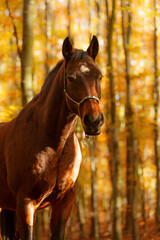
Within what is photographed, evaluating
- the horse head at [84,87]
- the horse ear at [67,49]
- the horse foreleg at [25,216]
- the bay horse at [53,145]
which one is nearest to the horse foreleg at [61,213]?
the bay horse at [53,145]

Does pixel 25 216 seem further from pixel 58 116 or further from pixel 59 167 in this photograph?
pixel 58 116

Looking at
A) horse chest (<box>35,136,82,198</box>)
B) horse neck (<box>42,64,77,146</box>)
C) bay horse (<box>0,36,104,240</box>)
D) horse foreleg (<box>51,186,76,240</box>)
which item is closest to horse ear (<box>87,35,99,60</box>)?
bay horse (<box>0,36,104,240</box>)

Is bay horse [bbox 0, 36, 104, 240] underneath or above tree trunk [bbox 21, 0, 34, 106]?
underneath

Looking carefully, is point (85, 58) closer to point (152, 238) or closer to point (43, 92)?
point (43, 92)

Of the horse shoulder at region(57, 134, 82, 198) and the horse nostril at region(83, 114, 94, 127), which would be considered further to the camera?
the horse shoulder at region(57, 134, 82, 198)

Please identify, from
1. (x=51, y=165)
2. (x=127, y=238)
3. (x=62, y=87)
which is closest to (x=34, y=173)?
(x=51, y=165)

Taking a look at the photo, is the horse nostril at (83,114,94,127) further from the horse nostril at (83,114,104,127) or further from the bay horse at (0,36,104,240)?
the bay horse at (0,36,104,240)

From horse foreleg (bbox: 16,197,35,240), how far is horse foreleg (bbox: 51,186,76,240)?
0.36 meters

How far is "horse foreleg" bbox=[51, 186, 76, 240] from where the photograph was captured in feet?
14.4

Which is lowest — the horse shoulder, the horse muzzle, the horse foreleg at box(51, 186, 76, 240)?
the horse foreleg at box(51, 186, 76, 240)

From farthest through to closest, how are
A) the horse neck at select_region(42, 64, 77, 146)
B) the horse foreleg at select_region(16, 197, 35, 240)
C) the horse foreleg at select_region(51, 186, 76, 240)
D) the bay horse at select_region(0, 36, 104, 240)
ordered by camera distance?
1. the horse foreleg at select_region(51, 186, 76, 240)
2. the horse neck at select_region(42, 64, 77, 146)
3. the horse foreleg at select_region(16, 197, 35, 240)
4. the bay horse at select_region(0, 36, 104, 240)

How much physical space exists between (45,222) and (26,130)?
1464 centimetres

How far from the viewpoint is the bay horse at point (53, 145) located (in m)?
3.87

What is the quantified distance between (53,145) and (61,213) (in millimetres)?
883
